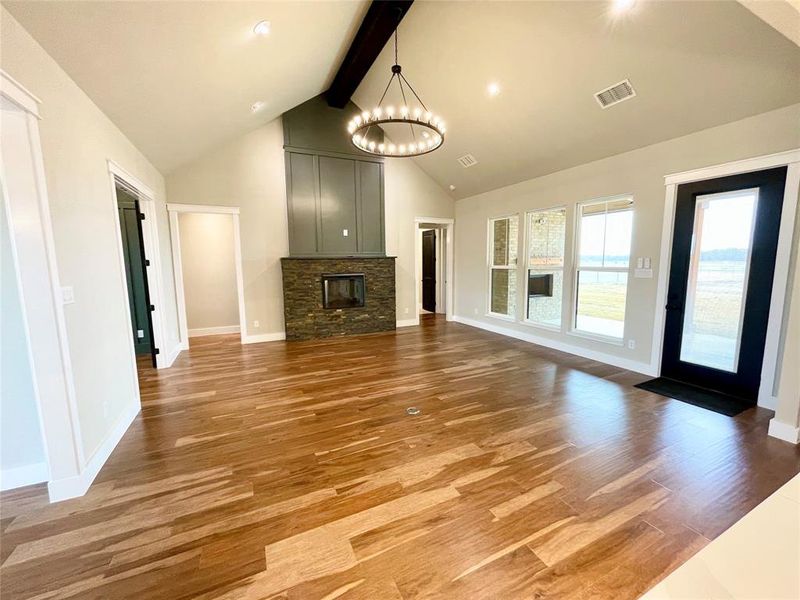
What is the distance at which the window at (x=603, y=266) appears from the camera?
14.1 feet

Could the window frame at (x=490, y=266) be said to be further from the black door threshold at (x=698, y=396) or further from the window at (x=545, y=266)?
the black door threshold at (x=698, y=396)

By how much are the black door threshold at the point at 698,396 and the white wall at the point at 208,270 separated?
7092 mm

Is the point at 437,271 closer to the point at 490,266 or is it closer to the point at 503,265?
the point at 490,266

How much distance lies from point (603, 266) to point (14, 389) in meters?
6.07

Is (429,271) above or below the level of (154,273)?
below

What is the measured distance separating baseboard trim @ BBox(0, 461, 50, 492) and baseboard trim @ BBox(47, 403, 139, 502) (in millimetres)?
177

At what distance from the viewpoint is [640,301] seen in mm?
4062

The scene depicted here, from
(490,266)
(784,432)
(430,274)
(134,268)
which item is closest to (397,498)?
(784,432)

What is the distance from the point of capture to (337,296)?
6.21 meters

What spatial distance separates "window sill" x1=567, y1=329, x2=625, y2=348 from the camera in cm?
434

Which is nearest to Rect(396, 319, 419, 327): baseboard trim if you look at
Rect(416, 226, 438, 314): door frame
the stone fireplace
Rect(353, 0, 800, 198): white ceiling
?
the stone fireplace

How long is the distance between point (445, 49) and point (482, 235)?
343 cm

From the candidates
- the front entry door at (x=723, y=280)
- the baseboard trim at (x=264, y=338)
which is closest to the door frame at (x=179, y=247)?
the baseboard trim at (x=264, y=338)

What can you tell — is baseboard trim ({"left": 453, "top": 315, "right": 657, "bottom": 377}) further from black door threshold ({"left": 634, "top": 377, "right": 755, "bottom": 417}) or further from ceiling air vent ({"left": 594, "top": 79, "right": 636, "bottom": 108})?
ceiling air vent ({"left": 594, "top": 79, "right": 636, "bottom": 108})
